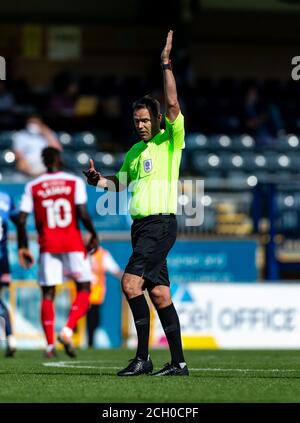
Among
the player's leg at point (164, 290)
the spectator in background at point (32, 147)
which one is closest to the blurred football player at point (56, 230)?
the player's leg at point (164, 290)

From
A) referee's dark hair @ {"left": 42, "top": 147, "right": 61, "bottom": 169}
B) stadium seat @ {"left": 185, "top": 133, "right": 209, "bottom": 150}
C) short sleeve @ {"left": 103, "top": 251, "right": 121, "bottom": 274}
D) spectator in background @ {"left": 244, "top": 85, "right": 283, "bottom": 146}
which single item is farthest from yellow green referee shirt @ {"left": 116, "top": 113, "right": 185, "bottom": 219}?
spectator in background @ {"left": 244, "top": 85, "right": 283, "bottom": 146}

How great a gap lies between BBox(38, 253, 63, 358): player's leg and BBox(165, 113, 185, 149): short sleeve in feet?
15.4

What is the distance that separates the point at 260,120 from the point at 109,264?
8.53m

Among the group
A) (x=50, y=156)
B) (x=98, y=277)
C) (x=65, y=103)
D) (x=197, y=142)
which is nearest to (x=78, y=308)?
(x=50, y=156)

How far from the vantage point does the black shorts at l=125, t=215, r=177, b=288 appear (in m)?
9.17

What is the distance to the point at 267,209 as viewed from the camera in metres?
18.2

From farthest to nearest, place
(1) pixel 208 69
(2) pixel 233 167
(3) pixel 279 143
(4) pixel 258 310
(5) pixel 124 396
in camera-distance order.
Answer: (1) pixel 208 69 < (3) pixel 279 143 < (2) pixel 233 167 < (4) pixel 258 310 < (5) pixel 124 396

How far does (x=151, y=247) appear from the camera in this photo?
30.2 feet

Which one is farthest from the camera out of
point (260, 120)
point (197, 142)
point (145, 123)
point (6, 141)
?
point (260, 120)

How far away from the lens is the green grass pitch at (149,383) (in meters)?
7.60

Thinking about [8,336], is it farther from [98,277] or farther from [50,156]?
[98,277]

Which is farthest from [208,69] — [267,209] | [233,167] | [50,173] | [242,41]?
[50,173]

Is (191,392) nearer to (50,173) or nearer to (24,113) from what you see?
(50,173)
